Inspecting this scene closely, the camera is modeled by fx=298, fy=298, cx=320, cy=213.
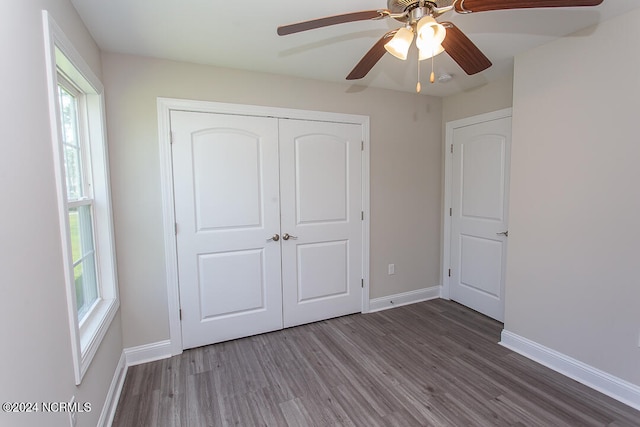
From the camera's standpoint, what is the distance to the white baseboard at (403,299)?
3354mm

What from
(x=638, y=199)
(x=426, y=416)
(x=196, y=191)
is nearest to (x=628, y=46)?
(x=638, y=199)

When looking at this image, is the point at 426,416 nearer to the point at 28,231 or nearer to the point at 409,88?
the point at 28,231

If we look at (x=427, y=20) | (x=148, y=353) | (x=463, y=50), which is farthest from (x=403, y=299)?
(x=427, y=20)

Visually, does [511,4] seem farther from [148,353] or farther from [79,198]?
[148,353]

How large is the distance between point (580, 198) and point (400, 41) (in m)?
1.75

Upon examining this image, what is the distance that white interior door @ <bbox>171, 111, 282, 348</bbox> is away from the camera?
8.25ft

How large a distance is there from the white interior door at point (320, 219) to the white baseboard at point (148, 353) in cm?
106

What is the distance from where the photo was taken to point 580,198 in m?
2.07

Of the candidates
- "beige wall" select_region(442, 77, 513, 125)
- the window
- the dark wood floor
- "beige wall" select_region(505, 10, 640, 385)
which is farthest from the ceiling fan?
the dark wood floor

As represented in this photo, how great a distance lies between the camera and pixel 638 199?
1814 millimetres

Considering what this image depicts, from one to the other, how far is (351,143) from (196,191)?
62.4 inches

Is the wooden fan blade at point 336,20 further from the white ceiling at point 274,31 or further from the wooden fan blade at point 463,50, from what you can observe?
the white ceiling at point 274,31

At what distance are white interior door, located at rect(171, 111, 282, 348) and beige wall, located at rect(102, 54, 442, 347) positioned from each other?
187 mm

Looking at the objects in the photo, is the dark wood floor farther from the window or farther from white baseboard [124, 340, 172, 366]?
the window
